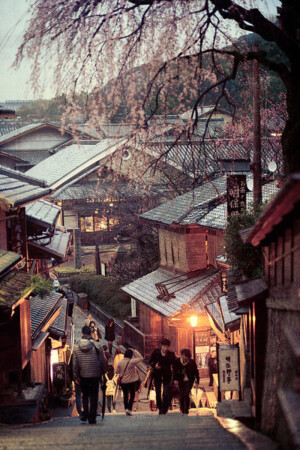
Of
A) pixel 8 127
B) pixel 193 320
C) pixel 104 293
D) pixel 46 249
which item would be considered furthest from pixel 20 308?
pixel 8 127

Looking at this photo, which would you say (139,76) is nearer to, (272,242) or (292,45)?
(292,45)

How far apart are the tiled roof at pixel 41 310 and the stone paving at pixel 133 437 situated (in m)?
6.89

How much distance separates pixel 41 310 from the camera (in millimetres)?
17797

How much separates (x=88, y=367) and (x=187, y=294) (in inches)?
476

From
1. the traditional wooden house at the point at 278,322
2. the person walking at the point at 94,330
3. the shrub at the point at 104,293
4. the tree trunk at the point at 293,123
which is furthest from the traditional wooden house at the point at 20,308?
the shrub at the point at 104,293

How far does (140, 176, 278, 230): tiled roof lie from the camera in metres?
20.9

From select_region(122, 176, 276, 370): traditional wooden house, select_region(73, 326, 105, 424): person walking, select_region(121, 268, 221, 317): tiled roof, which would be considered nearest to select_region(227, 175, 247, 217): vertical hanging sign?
select_region(122, 176, 276, 370): traditional wooden house

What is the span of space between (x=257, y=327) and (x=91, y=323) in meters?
13.6

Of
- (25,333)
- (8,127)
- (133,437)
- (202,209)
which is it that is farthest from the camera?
(8,127)

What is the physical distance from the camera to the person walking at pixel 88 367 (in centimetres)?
948

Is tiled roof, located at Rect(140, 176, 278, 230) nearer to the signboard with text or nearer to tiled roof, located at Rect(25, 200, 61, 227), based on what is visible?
tiled roof, located at Rect(25, 200, 61, 227)

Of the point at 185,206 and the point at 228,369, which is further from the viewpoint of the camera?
the point at 185,206

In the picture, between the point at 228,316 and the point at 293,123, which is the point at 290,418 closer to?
the point at 293,123

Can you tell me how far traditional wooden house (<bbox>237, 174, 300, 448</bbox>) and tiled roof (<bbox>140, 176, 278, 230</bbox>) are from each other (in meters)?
11.0
